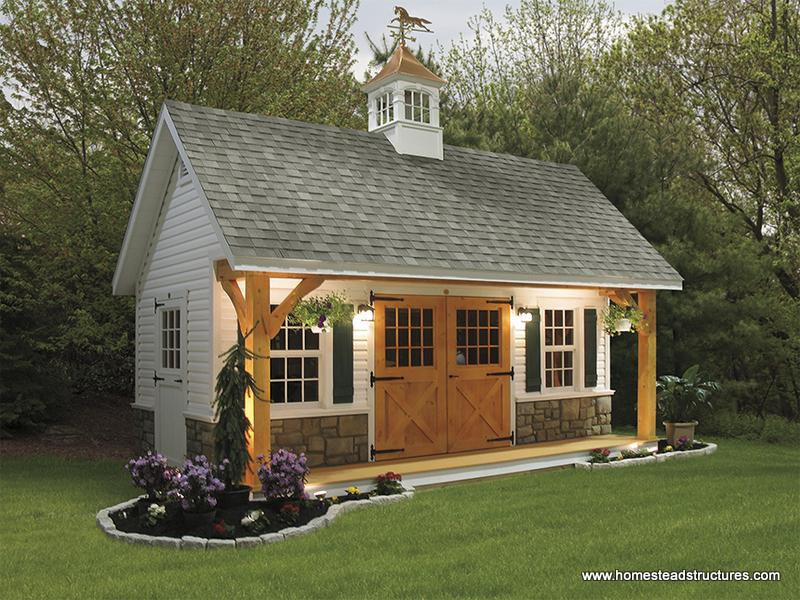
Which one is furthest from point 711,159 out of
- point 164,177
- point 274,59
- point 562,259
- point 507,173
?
point 164,177

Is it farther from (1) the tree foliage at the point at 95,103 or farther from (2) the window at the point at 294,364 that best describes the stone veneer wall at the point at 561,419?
(1) the tree foliage at the point at 95,103

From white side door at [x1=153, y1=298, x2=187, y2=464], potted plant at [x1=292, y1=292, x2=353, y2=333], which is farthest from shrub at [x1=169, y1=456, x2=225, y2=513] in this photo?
white side door at [x1=153, y1=298, x2=187, y2=464]

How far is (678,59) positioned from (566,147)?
15.5 feet

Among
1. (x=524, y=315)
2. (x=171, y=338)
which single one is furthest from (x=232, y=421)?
(x=524, y=315)

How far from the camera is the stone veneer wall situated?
39.1 ft

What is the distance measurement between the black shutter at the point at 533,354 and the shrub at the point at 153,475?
5.86 metres

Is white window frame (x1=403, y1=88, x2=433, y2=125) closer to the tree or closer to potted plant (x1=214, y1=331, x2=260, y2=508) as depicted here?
potted plant (x1=214, y1=331, x2=260, y2=508)

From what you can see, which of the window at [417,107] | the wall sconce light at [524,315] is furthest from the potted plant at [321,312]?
the window at [417,107]

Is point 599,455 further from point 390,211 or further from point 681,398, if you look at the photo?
point 390,211

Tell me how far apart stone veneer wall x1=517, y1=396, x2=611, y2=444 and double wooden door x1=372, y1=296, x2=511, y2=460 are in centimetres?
40

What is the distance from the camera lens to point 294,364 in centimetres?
988

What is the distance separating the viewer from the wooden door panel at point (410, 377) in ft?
34.4

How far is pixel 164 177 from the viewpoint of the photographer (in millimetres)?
11070

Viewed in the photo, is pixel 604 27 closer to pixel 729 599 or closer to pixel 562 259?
pixel 562 259
